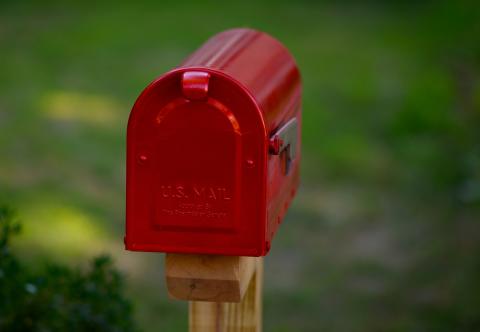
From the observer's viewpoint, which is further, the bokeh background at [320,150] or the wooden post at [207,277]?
the bokeh background at [320,150]

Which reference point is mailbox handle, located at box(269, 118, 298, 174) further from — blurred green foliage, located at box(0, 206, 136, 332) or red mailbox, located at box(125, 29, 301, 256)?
blurred green foliage, located at box(0, 206, 136, 332)

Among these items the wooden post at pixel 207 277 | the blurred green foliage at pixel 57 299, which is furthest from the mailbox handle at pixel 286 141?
the blurred green foliage at pixel 57 299

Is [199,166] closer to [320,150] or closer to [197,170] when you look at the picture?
[197,170]

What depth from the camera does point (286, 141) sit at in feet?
7.70

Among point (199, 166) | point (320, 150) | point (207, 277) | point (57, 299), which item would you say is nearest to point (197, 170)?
point (199, 166)

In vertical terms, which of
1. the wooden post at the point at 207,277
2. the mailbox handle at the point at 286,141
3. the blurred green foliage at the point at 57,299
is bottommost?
the blurred green foliage at the point at 57,299

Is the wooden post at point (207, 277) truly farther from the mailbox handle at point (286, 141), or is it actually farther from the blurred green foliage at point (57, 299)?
the blurred green foliage at point (57, 299)

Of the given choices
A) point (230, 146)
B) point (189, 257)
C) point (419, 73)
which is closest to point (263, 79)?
point (230, 146)

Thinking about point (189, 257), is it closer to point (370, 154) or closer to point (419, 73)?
point (370, 154)

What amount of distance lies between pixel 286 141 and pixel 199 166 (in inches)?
12.9

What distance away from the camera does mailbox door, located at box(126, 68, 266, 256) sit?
6.82ft

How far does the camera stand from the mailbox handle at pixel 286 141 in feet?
7.05

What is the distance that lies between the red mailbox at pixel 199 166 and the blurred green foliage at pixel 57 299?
856 millimetres

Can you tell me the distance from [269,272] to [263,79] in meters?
2.97
